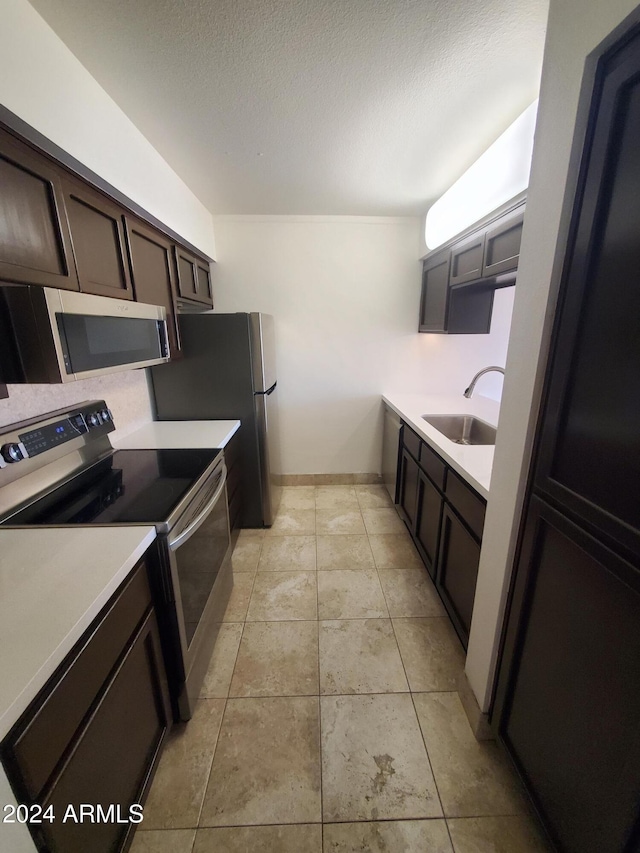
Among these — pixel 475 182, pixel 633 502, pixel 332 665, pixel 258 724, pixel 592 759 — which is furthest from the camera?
pixel 475 182

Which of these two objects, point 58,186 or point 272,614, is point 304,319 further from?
point 272,614

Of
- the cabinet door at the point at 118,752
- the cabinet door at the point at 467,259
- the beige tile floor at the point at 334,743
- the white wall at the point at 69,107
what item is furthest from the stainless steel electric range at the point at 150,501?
the cabinet door at the point at 467,259

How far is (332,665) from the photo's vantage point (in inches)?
60.8

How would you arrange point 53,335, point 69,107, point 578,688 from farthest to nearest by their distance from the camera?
point 69,107 < point 53,335 < point 578,688

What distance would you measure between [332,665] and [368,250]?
2.99m

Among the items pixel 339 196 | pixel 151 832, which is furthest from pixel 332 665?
pixel 339 196

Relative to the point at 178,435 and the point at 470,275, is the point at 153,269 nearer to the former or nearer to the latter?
the point at 178,435

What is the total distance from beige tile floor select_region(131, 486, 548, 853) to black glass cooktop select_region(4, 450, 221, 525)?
922 millimetres

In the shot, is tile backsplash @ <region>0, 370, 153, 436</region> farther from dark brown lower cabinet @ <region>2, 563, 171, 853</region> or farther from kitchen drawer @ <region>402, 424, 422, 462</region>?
kitchen drawer @ <region>402, 424, 422, 462</region>

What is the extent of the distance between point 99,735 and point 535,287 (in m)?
1.64

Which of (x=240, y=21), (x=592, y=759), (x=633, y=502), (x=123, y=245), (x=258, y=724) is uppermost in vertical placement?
(x=240, y=21)

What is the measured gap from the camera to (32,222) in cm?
100

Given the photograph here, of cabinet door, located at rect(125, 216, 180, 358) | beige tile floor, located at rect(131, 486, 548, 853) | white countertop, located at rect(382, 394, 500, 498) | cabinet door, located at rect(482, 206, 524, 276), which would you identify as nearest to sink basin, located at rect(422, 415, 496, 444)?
white countertop, located at rect(382, 394, 500, 498)

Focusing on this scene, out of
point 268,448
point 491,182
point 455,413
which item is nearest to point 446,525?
point 455,413
